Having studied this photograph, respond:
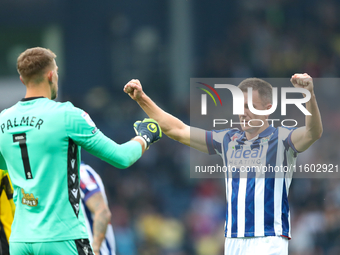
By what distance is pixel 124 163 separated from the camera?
332cm

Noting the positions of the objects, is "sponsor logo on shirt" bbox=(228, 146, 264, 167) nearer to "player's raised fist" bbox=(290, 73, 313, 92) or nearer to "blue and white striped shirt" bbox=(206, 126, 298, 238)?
"blue and white striped shirt" bbox=(206, 126, 298, 238)

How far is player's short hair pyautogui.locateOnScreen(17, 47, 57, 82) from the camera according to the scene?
10.9 ft

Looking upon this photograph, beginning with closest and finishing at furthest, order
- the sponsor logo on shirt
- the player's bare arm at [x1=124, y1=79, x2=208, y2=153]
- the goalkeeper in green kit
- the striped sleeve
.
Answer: the goalkeeper in green kit → the striped sleeve → the sponsor logo on shirt → the player's bare arm at [x1=124, y1=79, x2=208, y2=153]

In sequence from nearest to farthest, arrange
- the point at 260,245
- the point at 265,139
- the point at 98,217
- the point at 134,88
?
the point at 260,245 → the point at 265,139 → the point at 134,88 → the point at 98,217

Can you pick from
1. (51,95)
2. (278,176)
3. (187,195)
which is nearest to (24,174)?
(51,95)

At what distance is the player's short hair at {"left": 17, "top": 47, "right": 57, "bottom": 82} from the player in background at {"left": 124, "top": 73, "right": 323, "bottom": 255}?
47.1 inches

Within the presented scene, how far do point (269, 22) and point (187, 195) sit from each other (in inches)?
233

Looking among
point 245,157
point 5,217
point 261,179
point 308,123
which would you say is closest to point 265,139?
point 245,157

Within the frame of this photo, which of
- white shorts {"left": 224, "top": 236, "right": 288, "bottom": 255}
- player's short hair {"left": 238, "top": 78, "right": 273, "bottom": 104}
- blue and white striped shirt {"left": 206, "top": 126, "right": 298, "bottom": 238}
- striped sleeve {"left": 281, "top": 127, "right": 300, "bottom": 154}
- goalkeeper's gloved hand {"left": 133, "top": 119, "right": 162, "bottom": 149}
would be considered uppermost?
player's short hair {"left": 238, "top": 78, "right": 273, "bottom": 104}

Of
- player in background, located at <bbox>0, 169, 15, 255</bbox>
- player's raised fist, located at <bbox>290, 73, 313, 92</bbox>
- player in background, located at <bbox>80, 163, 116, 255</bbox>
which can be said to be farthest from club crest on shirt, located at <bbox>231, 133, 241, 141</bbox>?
player in background, located at <bbox>0, 169, 15, 255</bbox>

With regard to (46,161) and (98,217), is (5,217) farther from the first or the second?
(46,161)

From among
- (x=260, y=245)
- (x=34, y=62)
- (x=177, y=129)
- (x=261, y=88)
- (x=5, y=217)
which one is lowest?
(x=260, y=245)

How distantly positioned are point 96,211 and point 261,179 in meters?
1.94

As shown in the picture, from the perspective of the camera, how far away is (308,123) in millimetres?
3949
